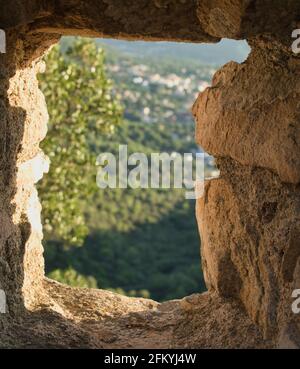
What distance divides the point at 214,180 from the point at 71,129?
226 inches

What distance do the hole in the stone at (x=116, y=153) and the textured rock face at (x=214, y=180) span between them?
0.76 m

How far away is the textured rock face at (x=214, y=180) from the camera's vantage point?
9.30 ft

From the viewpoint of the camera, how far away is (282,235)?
287cm

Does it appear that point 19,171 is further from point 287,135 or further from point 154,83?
point 154,83

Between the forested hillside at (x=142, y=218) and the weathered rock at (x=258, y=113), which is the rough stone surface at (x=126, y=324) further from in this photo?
the forested hillside at (x=142, y=218)

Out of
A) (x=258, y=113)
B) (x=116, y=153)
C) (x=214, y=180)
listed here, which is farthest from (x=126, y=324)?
(x=116, y=153)

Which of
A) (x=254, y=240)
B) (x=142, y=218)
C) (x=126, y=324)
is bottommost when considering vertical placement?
(x=142, y=218)

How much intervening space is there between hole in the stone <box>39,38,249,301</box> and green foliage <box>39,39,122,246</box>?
0.01 m

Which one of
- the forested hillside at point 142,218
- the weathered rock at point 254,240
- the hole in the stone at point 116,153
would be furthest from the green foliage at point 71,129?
the weathered rock at point 254,240

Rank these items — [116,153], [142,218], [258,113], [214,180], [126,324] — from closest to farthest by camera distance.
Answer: [258,113] < [214,180] < [126,324] < [142,218] < [116,153]

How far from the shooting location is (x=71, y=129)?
352 inches

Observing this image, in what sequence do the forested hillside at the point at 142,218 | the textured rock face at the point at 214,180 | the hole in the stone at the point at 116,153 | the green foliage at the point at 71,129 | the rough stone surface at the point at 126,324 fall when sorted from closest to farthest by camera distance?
the textured rock face at the point at 214,180, the rough stone surface at the point at 126,324, the green foliage at the point at 71,129, the hole in the stone at the point at 116,153, the forested hillside at the point at 142,218

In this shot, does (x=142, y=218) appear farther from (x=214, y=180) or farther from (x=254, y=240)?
(x=254, y=240)

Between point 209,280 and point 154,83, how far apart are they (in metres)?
25.0
